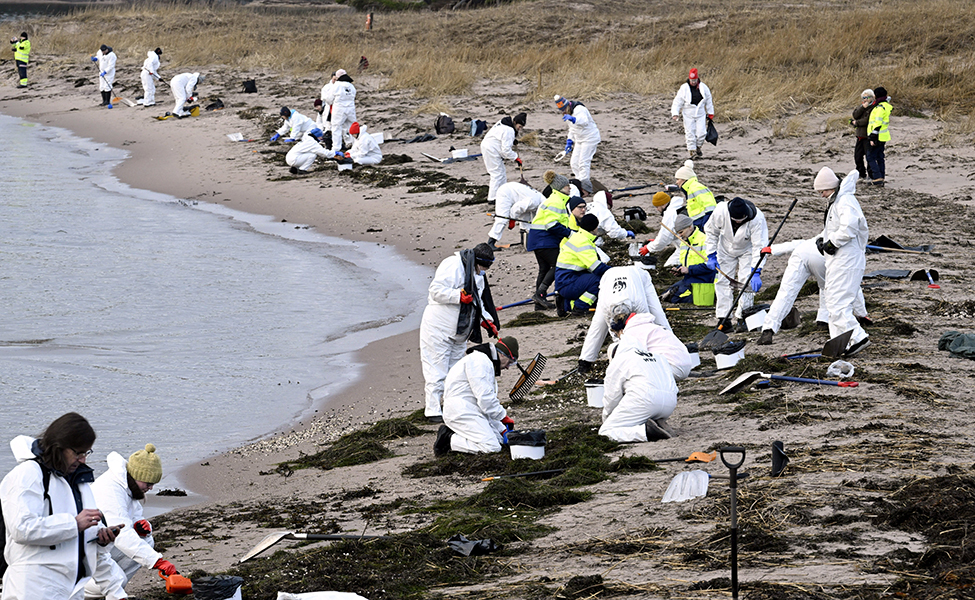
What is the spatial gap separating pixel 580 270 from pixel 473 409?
178 inches

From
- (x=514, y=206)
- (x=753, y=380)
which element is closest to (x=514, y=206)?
(x=514, y=206)

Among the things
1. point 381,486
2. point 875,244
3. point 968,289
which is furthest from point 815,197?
point 381,486

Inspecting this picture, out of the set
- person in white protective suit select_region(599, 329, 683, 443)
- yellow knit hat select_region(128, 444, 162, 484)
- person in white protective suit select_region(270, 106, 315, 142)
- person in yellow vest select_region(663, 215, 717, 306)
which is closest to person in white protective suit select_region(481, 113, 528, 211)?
person in yellow vest select_region(663, 215, 717, 306)

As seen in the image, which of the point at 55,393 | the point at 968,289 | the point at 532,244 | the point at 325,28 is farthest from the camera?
the point at 325,28

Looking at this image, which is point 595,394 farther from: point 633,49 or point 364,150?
point 633,49

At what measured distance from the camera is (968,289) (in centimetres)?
1266

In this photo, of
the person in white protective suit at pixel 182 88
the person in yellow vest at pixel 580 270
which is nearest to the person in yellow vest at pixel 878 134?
the person in yellow vest at pixel 580 270

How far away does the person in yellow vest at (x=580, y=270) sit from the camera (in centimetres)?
1279

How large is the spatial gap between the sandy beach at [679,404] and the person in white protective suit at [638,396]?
0.58ft

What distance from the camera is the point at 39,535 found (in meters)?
4.94

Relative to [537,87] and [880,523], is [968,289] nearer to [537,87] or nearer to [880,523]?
[880,523]

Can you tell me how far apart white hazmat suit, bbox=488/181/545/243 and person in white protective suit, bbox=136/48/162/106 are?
1784 centimetres

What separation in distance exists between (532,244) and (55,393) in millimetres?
6015

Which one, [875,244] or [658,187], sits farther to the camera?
[658,187]
